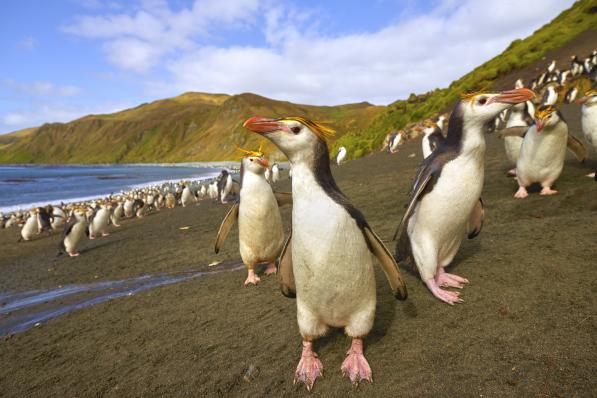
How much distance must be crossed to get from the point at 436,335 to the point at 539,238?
8.09ft

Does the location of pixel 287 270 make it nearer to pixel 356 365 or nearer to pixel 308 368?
pixel 308 368

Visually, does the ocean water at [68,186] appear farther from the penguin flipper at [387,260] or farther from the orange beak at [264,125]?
the penguin flipper at [387,260]

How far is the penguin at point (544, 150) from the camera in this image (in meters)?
5.69

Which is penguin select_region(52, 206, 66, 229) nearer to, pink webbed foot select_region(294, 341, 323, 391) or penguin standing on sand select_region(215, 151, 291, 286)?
penguin standing on sand select_region(215, 151, 291, 286)

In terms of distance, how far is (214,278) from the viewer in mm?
5672

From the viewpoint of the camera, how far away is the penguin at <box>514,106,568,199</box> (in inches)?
224

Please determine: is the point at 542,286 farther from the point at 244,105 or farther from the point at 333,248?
the point at 244,105

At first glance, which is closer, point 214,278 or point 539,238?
point 539,238

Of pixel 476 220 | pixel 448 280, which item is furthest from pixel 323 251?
pixel 476 220

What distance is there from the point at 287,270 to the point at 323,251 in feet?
1.86

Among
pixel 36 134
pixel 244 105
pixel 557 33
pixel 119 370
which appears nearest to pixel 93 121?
pixel 36 134

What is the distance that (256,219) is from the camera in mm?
5066

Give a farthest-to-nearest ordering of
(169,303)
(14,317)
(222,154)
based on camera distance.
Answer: (222,154), (14,317), (169,303)

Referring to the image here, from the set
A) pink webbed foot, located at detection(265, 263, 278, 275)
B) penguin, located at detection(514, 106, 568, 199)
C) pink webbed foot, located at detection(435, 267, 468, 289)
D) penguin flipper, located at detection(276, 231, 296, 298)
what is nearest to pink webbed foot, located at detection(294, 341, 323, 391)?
penguin flipper, located at detection(276, 231, 296, 298)
